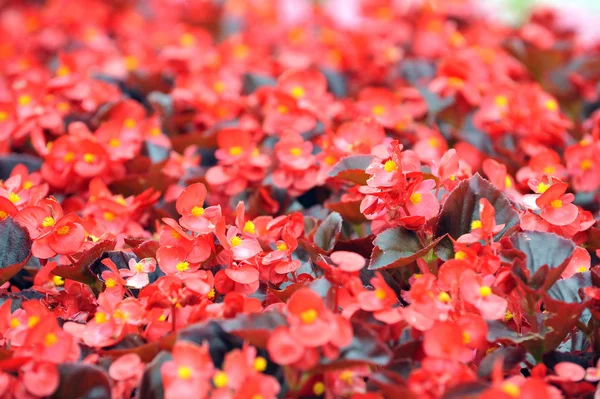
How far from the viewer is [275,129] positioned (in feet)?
5.42

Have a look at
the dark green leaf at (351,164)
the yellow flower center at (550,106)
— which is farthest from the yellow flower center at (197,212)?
the yellow flower center at (550,106)

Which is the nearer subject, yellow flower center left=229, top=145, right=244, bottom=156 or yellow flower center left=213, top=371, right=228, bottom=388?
yellow flower center left=213, top=371, right=228, bottom=388

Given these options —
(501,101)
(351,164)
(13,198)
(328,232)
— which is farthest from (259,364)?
(501,101)

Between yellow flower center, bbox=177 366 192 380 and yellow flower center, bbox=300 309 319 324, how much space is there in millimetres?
158

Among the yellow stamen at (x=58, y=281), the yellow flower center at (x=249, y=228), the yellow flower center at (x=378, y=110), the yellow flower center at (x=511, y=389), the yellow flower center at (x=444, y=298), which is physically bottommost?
the yellow stamen at (x=58, y=281)

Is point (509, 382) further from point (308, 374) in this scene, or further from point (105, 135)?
point (105, 135)

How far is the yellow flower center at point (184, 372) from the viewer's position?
86 cm

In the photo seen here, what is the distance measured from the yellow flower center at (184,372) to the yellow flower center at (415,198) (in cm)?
49

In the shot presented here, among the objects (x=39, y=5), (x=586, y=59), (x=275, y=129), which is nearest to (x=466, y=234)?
(x=275, y=129)

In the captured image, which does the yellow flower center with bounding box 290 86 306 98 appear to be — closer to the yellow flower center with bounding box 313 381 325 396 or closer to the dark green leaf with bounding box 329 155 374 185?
the dark green leaf with bounding box 329 155 374 185

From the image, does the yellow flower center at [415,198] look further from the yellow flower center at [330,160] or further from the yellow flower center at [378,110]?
the yellow flower center at [378,110]

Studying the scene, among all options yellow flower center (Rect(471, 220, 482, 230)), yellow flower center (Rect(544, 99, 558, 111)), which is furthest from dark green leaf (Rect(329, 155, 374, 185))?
yellow flower center (Rect(544, 99, 558, 111))

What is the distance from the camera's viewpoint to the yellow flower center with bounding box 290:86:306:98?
68.1 inches

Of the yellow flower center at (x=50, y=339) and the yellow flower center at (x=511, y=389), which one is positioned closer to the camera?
the yellow flower center at (x=511, y=389)
